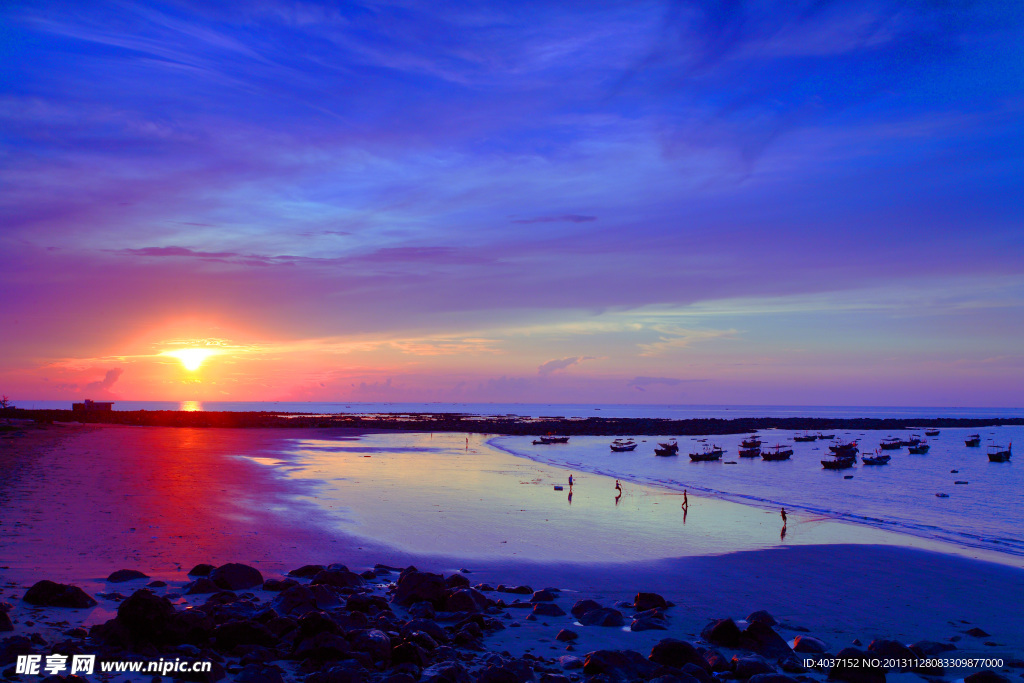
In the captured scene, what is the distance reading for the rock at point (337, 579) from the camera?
13578 mm

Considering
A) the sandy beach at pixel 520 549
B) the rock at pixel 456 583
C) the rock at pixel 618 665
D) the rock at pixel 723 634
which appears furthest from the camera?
the rock at pixel 456 583

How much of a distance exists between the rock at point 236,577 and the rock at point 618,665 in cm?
762

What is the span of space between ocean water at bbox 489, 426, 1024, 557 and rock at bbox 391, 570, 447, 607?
22.5m

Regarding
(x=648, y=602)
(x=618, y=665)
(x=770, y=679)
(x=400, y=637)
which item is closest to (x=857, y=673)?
(x=770, y=679)

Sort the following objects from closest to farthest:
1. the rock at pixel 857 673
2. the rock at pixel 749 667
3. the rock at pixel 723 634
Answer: the rock at pixel 749 667 < the rock at pixel 857 673 < the rock at pixel 723 634

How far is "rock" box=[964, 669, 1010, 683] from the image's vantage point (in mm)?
10055

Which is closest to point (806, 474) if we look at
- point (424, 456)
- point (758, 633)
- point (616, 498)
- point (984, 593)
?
point (616, 498)

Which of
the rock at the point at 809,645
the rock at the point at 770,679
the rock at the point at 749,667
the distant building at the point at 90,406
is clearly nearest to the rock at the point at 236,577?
the rock at the point at 749,667

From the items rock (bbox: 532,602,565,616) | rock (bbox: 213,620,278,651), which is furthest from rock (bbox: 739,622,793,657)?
rock (bbox: 213,620,278,651)

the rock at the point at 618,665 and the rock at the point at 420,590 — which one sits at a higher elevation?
the rock at the point at 420,590

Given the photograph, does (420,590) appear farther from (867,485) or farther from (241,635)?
(867,485)

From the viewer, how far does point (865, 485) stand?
4506cm

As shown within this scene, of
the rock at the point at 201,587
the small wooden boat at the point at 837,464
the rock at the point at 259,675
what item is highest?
the rock at the point at 259,675

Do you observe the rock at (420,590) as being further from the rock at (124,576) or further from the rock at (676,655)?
the rock at (124,576)
